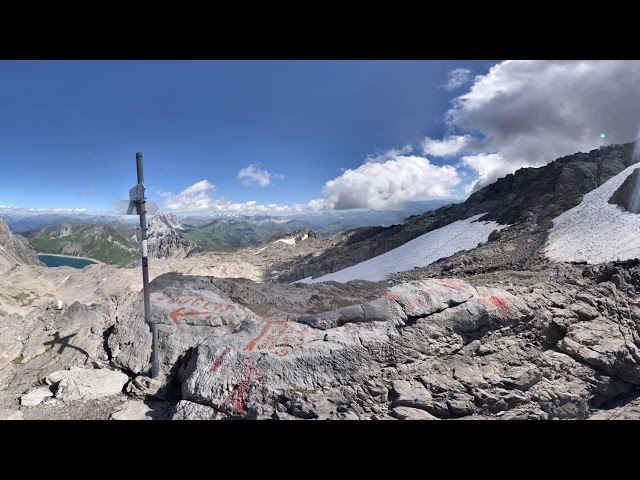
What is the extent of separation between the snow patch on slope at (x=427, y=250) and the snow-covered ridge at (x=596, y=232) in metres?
6.86

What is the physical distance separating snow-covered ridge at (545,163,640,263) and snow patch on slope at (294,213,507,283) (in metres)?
6.86

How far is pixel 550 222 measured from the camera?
23016 mm

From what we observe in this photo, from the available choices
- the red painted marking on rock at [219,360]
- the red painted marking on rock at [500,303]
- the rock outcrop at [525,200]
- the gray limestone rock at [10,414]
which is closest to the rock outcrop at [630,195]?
the rock outcrop at [525,200]

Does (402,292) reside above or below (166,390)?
above

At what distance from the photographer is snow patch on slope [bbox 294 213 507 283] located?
94.0ft

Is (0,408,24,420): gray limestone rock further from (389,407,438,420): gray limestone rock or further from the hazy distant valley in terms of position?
(389,407,438,420): gray limestone rock

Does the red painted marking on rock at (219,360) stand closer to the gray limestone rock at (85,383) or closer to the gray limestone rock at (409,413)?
the gray limestone rock at (85,383)

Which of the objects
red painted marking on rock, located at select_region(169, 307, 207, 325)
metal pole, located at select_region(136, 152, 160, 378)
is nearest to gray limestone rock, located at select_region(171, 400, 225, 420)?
metal pole, located at select_region(136, 152, 160, 378)

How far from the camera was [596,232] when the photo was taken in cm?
1783

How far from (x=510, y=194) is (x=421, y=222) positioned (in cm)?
1150

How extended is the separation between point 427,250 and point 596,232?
1394 centimetres
